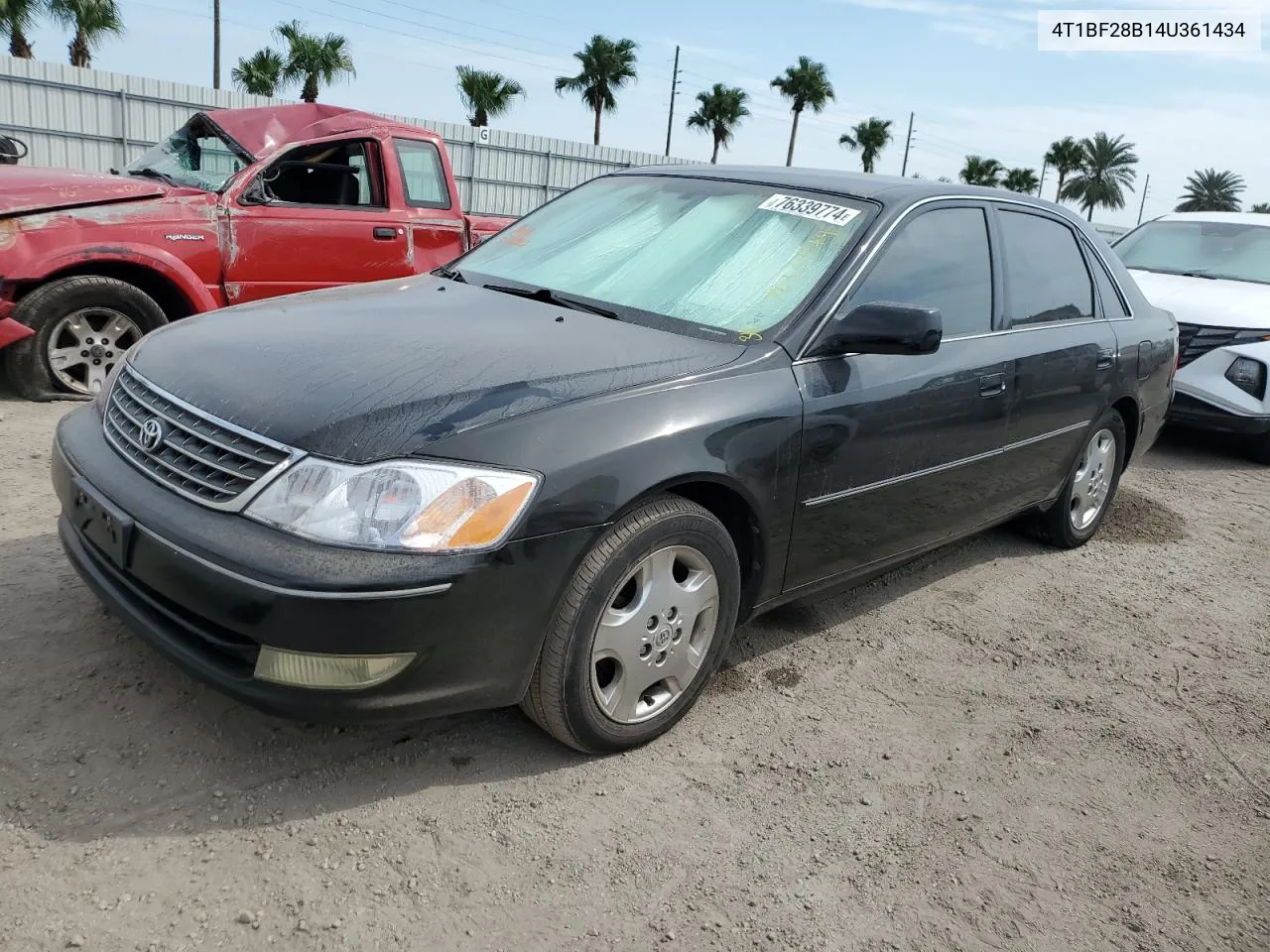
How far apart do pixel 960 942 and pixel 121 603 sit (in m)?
2.13

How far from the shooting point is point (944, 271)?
11.9 feet

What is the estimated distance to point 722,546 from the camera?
282 cm

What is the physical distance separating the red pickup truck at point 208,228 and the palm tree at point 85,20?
27.8 meters

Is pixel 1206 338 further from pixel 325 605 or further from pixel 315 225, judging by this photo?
pixel 325 605

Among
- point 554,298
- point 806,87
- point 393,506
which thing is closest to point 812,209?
point 554,298

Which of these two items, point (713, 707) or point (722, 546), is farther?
point (713, 707)

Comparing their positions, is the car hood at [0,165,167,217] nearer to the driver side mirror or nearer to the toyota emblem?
the toyota emblem

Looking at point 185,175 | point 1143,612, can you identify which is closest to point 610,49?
point 185,175

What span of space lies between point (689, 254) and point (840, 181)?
0.70m

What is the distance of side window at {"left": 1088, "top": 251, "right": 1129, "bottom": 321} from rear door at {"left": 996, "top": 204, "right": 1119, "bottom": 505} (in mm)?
81

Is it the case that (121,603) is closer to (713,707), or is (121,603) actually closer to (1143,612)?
(713,707)

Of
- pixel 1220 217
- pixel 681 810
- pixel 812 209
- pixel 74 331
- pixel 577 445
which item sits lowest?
pixel 681 810

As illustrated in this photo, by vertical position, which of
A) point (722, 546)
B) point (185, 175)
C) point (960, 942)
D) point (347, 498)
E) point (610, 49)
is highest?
point (610, 49)

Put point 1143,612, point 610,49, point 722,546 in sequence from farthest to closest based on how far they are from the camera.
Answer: point 610,49 < point 1143,612 < point 722,546
